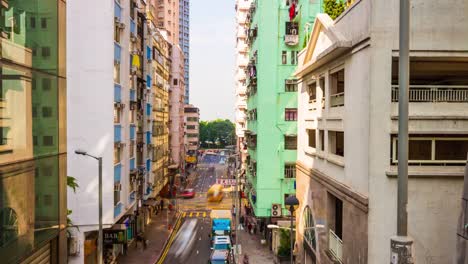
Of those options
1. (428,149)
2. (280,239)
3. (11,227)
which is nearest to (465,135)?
(428,149)

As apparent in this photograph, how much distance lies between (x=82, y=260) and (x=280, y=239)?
16994 mm

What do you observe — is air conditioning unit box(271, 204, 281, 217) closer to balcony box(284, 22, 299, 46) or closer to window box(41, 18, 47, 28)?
balcony box(284, 22, 299, 46)

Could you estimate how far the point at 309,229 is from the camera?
77.1ft

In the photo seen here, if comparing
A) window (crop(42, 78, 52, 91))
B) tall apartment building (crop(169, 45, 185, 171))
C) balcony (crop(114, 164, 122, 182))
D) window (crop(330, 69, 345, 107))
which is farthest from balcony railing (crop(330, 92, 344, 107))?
tall apartment building (crop(169, 45, 185, 171))

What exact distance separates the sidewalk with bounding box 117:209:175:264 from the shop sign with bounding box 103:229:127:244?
6.32 meters

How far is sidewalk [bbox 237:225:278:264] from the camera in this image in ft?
123

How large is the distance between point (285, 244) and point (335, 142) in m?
18.9

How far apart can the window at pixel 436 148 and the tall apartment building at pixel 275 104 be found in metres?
25.6

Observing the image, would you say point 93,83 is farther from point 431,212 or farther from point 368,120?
point 431,212

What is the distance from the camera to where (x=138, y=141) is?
40031 mm

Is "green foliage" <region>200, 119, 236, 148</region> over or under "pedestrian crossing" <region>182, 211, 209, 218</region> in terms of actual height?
over

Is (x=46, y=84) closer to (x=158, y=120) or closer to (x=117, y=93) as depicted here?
(x=117, y=93)

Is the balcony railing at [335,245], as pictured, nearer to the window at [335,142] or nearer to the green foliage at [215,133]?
the window at [335,142]

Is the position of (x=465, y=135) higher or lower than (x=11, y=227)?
higher
